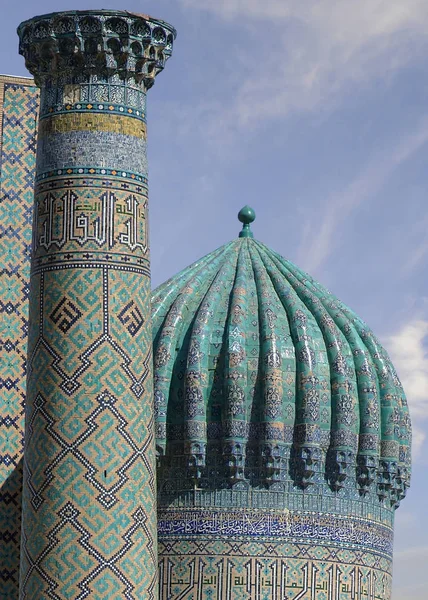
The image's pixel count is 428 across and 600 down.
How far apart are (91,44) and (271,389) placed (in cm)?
454

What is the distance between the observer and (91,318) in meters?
9.38

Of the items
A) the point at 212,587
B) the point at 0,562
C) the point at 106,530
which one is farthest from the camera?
the point at 212,587

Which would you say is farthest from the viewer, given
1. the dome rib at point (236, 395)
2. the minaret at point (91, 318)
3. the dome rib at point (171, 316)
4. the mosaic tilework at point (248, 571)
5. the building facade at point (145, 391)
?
the dome rib at point (171, 316)

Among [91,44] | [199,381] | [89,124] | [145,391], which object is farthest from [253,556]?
[91,44]

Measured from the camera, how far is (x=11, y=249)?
40.4ft

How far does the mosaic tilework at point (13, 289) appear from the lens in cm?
1180

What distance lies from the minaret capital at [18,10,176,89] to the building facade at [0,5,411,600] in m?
0.01

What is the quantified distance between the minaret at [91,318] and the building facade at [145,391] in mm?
11

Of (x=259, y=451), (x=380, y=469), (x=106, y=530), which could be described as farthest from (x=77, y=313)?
(x=380, y=469)

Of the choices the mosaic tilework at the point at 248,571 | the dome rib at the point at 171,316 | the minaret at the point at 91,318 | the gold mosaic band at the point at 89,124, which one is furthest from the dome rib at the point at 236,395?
the gold mosaic band at the point at 89,124

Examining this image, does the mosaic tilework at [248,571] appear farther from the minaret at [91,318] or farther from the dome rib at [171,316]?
the minaret at [91,318]

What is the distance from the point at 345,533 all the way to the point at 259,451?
105 centimetres

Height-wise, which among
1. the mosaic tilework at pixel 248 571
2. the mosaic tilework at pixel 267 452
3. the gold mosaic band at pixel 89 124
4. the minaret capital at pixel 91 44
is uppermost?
the minaret capital at pixel 91 44

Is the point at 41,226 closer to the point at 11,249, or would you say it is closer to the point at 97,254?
the point at 97,254
